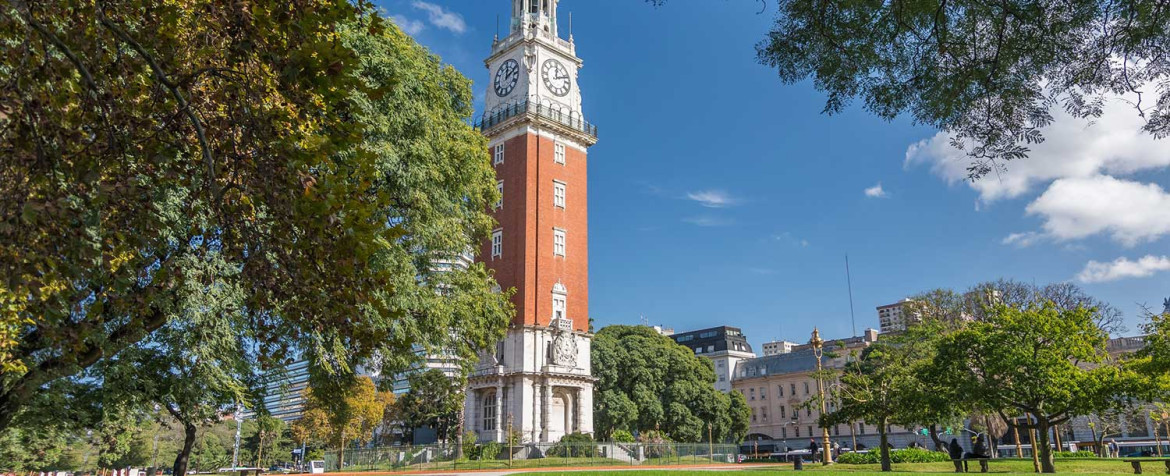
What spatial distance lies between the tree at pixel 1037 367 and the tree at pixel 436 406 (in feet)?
97.4

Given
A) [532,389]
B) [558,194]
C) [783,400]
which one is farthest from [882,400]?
[783,400]

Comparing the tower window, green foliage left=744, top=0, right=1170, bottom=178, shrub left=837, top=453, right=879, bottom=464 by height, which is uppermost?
the tower window

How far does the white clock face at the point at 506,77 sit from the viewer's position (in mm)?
53531

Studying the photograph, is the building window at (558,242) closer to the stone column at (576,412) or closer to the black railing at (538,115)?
the black railing at (538,115)

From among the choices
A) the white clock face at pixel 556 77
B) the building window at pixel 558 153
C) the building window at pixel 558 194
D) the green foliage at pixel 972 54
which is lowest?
the green foliage at pixel 972 54

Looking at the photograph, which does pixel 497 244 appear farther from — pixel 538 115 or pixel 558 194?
pixel 538 115

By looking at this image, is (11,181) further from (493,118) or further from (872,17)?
(493,118)

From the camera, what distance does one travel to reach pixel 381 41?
19.0 metres

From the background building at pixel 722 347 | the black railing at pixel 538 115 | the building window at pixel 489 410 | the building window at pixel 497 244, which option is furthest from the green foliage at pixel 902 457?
the background building at pixel 722 347

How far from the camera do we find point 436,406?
2003 inches

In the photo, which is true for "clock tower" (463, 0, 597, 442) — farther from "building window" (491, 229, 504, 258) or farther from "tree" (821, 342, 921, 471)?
"tree" (821, 342, 921, 471)

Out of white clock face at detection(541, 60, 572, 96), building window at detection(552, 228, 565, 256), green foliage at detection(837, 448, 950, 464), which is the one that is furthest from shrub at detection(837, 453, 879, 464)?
white clock face at detection(541, 60, 572, 96)

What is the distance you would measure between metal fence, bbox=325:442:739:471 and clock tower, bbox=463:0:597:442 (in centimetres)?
232

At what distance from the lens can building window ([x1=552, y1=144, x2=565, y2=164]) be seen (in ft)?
170
